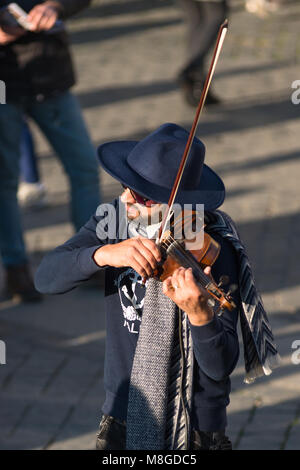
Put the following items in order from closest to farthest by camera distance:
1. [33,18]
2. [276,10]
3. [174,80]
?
[33,18]
[174,80]
[276,10]

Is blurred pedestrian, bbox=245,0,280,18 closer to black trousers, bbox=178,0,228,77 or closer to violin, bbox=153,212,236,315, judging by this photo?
black trousers, bbox=178,0,228,77

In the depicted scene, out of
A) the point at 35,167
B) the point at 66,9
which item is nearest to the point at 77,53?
the point at 35,167

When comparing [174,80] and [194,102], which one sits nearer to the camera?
[194,102]

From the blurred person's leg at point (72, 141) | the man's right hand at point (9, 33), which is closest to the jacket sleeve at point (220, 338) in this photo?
the blurred person's leg at point (72, 141)

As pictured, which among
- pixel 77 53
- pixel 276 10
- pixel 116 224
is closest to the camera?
pixel 116 224

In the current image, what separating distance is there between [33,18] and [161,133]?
242 centimetres

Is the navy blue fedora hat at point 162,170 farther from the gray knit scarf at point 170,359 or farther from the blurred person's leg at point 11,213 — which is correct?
the blurred person's leg at point 11,213

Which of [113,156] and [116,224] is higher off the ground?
[113,156]

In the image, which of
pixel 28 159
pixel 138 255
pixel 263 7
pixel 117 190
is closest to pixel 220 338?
pixel 138 255

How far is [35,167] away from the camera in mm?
6887

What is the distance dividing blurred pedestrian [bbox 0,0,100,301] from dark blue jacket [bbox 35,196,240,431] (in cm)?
237

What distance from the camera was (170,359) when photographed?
282 cm

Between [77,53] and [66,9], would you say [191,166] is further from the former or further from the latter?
[77,53]

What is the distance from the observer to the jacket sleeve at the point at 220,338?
2.55m
